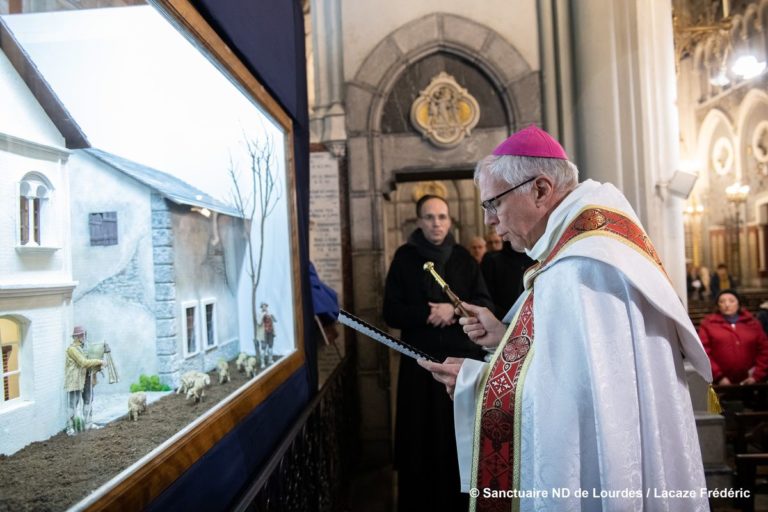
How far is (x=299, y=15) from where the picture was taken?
339 cm

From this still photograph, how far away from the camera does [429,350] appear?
3.83 m

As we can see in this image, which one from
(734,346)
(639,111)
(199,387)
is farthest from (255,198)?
(734,346)

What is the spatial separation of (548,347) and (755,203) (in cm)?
1964

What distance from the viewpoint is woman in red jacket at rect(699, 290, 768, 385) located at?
17.6 ft

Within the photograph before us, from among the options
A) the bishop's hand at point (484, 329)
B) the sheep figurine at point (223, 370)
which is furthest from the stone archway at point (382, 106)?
the sheep figurine at point (223, 370)

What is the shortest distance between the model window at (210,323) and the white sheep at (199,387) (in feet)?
0.46

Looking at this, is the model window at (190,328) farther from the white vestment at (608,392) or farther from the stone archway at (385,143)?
the stone archway at (385,143)

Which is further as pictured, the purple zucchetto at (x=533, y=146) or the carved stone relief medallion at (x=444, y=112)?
the carved stone relief medallion at (x=444, y=112)

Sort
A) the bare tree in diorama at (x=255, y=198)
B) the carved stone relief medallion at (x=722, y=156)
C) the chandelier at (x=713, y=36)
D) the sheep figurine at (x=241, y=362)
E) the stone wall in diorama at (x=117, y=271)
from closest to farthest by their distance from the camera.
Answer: the stone wall in diorama at (x=117, y=271) < the sheep figurine at (x=241, y=362) < the bare tree in diorama at (x=255, y=198) < the chandelier at (x=713, y=36) < the carved stone relief medallion at (x=722, y=156)

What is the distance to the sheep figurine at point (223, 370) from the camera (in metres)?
2.04

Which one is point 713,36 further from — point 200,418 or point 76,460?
point 76,460

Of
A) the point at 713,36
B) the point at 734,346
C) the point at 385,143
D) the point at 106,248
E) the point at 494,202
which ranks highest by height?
the point at 713,36

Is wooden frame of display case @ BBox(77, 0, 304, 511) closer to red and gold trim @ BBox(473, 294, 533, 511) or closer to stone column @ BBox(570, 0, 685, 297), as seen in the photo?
red and gold trim @ BBox(473, 294, 533, 511)

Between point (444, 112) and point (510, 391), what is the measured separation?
4.01 metres
